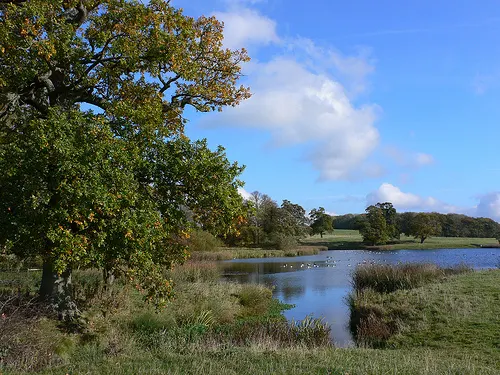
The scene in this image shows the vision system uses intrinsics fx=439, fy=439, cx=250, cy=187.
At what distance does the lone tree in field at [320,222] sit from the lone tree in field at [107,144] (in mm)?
101659

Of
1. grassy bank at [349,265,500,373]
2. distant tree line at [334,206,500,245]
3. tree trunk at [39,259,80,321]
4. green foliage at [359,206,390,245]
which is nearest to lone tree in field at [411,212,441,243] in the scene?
distant tree line at [334,206,500,245]

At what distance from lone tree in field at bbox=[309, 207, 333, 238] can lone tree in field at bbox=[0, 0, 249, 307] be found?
10166cm

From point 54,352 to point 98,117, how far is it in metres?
5.70

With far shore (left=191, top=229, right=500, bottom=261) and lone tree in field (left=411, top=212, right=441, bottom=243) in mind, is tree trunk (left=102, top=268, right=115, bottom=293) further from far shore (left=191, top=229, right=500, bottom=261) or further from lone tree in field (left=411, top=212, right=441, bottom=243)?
lone tree in field (left=411, top=212, right=441, bottom=243)

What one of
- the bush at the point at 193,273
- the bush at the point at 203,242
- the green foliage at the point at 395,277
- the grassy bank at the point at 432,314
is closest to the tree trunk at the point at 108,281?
the bush at the point at 193,273

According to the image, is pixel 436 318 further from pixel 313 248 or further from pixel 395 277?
pixel 313 248

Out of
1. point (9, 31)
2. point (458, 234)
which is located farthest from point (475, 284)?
point (458, 234)

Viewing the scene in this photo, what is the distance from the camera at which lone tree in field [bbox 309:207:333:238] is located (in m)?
115

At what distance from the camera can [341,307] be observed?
22219 mm

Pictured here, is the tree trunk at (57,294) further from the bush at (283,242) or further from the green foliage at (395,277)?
the bush at (283,242)

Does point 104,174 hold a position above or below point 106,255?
above

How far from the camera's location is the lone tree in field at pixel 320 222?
115250 mm

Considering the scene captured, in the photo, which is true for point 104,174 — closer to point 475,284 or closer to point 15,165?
point 15,165

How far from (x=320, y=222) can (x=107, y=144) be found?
359ft
